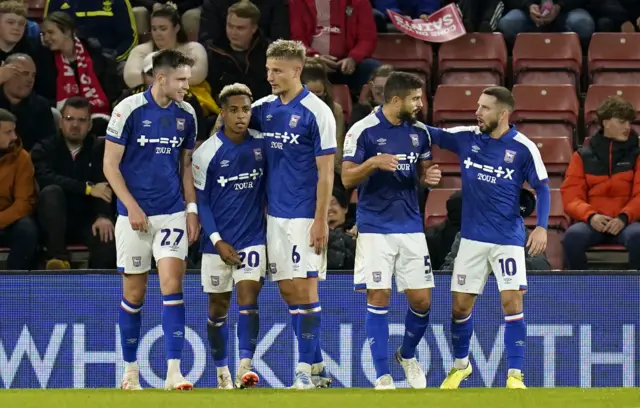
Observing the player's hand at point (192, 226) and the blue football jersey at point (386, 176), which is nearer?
the player's hand at point (192, 226)

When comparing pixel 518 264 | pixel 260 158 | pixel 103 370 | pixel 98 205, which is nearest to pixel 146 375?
pixel 103 370

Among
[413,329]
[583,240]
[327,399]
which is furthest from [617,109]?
[327,399]

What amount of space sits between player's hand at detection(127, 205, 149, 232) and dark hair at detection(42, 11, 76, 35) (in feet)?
14.2

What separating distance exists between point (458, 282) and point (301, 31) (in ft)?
14.4

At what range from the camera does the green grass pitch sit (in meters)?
8.83

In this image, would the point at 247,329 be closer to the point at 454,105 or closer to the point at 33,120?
the point at 33,120

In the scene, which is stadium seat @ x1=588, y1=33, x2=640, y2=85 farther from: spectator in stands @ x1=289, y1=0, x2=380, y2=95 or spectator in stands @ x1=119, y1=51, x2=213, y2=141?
spectator in stands @ x1=119, y1=51, x2=213, y2=141

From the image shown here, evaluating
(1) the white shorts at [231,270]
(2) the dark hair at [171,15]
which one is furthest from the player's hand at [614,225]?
(2) the dark hair at [171,15]

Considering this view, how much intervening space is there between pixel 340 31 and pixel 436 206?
2100 millimetres

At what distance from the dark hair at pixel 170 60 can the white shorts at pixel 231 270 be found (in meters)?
1.32

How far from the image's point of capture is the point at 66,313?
1189 centimetres

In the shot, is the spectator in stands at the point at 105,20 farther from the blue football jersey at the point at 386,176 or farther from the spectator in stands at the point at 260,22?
the blue football jersey at the point at 386,176

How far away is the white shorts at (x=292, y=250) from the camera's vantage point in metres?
10.3

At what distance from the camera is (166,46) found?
13578mm
